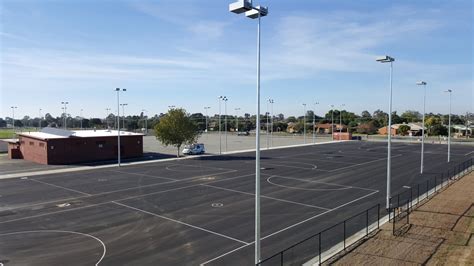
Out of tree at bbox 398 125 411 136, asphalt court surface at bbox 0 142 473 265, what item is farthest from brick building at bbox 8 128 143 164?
tree at bbox 398 125 411 136

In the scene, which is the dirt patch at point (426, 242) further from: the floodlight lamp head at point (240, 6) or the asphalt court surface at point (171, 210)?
the floodlight lamp head at point (240, 6)

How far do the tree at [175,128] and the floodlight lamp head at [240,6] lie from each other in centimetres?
4467

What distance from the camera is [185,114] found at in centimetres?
5800

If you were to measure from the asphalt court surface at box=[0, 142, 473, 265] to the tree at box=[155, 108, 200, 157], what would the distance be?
41.9 feet

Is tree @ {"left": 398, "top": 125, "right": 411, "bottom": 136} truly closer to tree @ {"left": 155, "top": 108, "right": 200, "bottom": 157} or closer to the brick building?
tree @ {"left": 155, "top": 108, "right": 200, "bottom": 157}

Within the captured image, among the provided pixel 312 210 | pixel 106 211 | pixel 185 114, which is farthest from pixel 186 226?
pixel 185 114

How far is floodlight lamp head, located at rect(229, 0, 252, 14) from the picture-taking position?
1270 cm

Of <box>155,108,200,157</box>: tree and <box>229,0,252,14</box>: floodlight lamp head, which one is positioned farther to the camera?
<box>155,108,200,157</box>: tree

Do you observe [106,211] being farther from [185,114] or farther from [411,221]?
[185,114]

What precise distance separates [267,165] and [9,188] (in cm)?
2736

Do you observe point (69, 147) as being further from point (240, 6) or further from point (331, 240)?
point (240, 6)

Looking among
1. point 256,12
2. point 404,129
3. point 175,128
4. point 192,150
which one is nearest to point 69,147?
point 175,128

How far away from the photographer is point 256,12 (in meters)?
13.3

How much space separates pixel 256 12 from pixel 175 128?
147ft
